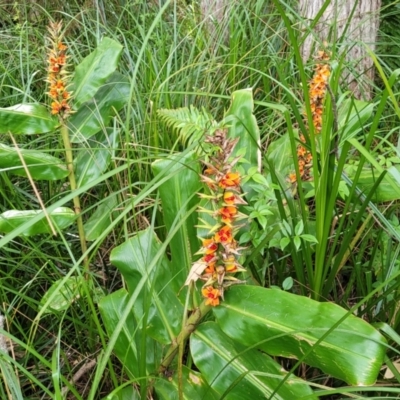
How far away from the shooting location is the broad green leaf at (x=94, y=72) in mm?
1569

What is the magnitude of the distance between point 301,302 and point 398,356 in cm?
36

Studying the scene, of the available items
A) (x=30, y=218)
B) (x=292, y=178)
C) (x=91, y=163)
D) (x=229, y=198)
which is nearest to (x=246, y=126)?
(x=292, y=178)

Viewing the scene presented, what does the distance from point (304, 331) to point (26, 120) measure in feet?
3.38

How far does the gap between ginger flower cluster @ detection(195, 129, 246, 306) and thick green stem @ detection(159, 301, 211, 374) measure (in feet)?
0.18

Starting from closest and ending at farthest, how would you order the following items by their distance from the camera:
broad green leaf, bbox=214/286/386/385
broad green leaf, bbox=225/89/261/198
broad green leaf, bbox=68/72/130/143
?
broad green leaf, bbox=214/286/386/385 < broad green leaf, bbox=225/89/261/198 < broad green leaf, bbox=68/72/130/143

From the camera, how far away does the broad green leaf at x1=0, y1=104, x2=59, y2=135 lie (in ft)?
4.85

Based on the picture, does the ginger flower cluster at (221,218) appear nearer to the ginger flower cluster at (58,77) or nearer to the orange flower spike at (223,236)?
the orange flower spike at (223,236)

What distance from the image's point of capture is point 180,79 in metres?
2.23

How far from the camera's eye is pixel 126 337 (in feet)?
3.66

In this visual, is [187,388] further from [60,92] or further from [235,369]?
[60,92]


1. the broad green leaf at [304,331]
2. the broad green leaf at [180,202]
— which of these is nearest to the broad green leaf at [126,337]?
the broad green leaf at [180,202]

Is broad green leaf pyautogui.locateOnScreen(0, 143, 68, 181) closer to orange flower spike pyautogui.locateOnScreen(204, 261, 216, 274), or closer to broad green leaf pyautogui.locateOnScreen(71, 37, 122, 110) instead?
broad green leaf pyautogui.locateOnScreen(71, 37, 122, 110)

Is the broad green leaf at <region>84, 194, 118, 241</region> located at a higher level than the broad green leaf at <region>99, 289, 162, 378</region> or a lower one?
higher

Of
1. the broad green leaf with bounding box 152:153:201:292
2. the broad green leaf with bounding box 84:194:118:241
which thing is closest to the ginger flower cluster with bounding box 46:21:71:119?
the broad green leaf with bounding box 84:194:118:241
